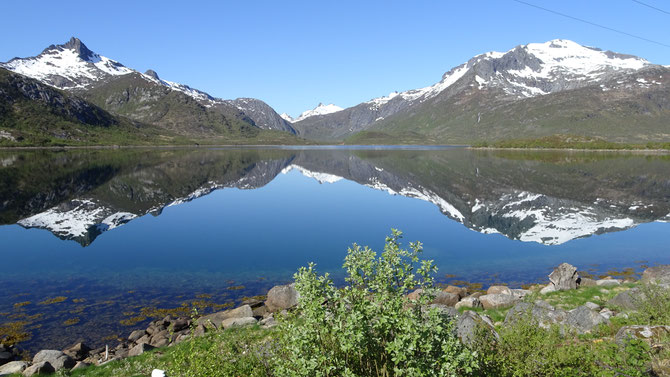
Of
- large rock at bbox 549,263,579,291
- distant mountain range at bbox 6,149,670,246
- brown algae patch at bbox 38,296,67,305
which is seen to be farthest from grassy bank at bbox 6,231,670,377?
distant mountain range at bbox 6,149,670,246

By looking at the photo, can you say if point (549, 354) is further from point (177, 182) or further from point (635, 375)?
point (177, 182)

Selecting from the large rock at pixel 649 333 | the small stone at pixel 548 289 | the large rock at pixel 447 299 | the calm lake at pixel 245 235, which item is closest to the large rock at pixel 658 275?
the small stone at pixel 548 289

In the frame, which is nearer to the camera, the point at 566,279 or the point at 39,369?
the point at 39,369

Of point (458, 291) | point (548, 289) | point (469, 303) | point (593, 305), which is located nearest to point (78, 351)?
point (469, 303)

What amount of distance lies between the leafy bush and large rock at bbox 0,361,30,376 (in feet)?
55.1

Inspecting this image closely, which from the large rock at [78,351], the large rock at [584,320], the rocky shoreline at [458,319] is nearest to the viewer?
the rocky shoreline at [458,319]

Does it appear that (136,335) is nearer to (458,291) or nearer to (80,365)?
(80,365)

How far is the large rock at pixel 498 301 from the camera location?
2534cm

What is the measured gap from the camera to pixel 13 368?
19.0m

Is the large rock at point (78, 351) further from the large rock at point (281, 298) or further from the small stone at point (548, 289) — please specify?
the small stone at point (548, 289)

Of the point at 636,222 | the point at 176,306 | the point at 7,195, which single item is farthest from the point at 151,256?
the point at 636,222

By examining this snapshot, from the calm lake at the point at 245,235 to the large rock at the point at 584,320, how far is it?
13.9 m

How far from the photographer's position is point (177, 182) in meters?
98.6

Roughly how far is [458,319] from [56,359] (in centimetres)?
1932
